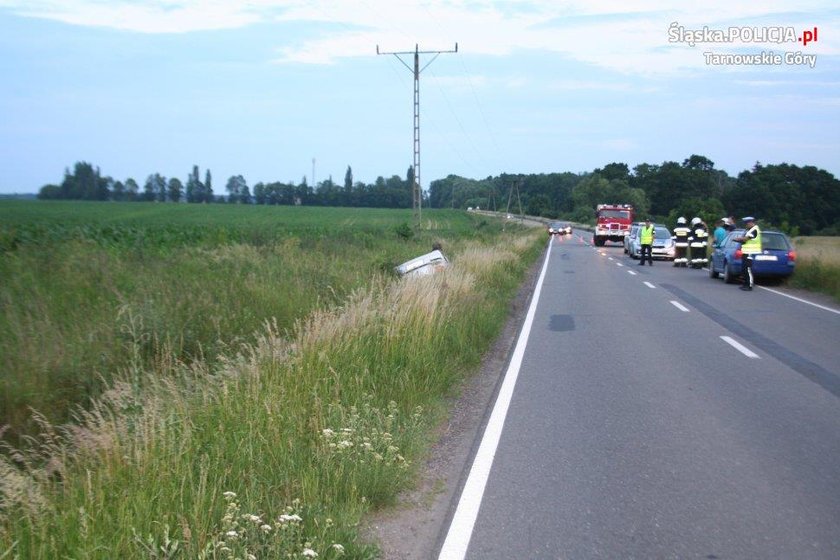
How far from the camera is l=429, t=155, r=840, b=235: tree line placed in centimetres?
9844

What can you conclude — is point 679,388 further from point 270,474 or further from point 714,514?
point 270,474

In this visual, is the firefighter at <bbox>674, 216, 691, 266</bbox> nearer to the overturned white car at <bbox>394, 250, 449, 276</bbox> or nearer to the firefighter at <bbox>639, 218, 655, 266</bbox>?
the firefighter at <bbox>639, 218, 655, 266</bbox>

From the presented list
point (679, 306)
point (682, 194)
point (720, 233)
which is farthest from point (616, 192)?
point (679, 306)

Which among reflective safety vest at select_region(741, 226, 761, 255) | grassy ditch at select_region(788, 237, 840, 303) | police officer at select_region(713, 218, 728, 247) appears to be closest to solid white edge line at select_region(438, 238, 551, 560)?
reflective safety vest at select_region(741, 226, 761, 255)

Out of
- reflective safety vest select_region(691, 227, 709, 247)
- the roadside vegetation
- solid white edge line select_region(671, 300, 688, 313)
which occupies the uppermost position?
reflective safety vest select_region(691, 227, 709, 247)

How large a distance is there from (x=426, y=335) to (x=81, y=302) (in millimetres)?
4345

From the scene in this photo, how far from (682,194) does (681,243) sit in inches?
4153

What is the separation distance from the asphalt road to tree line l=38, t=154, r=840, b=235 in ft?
139

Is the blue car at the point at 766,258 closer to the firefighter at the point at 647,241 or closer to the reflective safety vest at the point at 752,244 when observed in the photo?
the reflective safety vest at the point at 752,244

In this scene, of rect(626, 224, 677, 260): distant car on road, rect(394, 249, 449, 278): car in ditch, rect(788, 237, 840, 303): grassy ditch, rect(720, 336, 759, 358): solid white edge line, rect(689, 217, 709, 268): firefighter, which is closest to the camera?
rect(720, 336, 759, 358): solid white edge line

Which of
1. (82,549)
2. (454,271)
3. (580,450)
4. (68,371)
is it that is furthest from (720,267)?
(82,549)

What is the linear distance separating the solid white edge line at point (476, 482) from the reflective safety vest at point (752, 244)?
14896 mm

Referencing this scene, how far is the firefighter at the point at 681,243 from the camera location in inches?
1407

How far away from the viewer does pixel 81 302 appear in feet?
35.2
